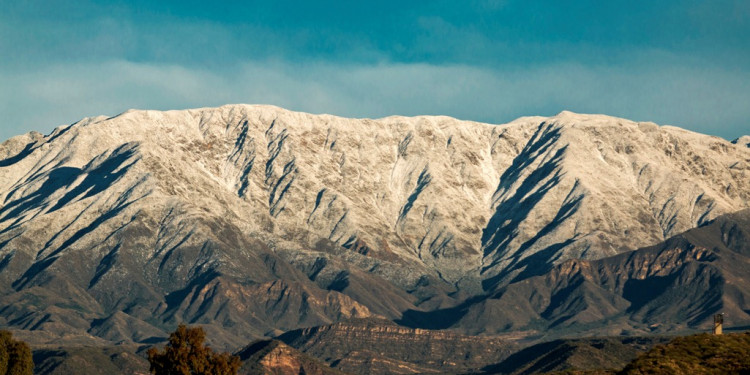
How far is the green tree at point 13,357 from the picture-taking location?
192 metres

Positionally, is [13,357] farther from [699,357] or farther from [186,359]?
[699,357]

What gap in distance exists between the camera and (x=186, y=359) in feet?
547

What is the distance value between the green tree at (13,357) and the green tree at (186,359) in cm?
3352

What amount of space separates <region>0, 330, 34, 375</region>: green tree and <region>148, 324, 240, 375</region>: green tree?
33518 millimetres

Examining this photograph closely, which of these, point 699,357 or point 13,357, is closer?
point 699,357

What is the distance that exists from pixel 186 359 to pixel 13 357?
4026cm

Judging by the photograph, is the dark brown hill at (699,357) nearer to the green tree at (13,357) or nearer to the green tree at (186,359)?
the green tree at (186,359)

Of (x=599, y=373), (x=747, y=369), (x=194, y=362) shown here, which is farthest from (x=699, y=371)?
(x=194, y=362)

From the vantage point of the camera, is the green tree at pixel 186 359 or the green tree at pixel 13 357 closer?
the green tree at pixel 186 359

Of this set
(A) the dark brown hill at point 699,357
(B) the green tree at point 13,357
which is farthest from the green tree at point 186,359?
(A) the dark brown hill at point 699,357

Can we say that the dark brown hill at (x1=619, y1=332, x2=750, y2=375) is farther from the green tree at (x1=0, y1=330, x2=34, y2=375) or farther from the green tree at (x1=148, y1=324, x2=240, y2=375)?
the green tree at (x1=0, y1=330, x2=34, y2=375)

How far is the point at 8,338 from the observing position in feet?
650

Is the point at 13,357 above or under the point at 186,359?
under

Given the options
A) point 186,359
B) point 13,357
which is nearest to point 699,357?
point 186,359
